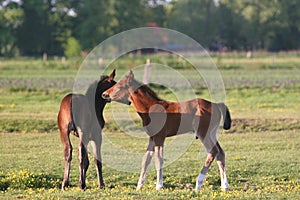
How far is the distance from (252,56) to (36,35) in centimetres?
2917

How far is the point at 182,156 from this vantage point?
18312 millimetres

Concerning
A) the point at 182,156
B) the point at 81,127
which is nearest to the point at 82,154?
the point at 81,127

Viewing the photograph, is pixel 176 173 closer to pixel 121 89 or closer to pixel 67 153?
pixel 121 89

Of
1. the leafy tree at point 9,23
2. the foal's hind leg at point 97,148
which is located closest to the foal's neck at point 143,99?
the foal's hind leg at point 97,148

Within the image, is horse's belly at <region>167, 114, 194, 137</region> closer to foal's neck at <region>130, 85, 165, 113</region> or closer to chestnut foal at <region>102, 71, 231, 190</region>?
chestnut foal at <region>102, 71, 231, 190</region>

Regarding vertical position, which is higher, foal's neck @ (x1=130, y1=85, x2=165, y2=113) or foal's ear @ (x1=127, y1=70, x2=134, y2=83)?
foal's ear @ (x1=127, y1=70, x2=134, y2=83)

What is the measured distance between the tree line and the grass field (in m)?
48.8

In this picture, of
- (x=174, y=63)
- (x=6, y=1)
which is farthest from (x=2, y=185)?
(x=6, y=1)

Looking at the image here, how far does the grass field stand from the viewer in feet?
42.4

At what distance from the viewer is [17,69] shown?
56.3 meters

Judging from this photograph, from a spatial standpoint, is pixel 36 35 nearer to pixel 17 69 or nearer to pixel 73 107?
pixel 17 69

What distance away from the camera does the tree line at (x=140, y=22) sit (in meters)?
85.8

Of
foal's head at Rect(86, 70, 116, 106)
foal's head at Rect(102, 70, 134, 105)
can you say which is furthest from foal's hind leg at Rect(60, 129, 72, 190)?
foal's head at Rect(102, 70, 134, 105)

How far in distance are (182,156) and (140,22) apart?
78020mm
